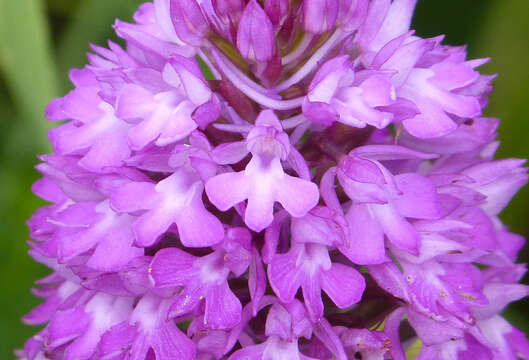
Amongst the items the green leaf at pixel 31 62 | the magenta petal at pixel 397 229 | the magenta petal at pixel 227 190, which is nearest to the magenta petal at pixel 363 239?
the magenta petal at pixel 397 229

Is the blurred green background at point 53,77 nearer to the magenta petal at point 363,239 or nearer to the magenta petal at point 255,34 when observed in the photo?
the magenta petal at point 255,34

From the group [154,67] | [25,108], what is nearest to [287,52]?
[154,67]

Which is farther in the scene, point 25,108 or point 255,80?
point 25,108

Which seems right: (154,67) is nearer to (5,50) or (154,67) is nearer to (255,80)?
(255,80)

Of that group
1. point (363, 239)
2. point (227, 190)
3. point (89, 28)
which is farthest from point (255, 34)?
point (89, 28)

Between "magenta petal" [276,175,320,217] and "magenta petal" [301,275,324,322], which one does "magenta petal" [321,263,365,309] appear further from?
"magenta petal" [276,175,320,217]

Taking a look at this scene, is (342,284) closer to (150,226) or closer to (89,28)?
(150,226)

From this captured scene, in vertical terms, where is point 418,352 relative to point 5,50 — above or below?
below
